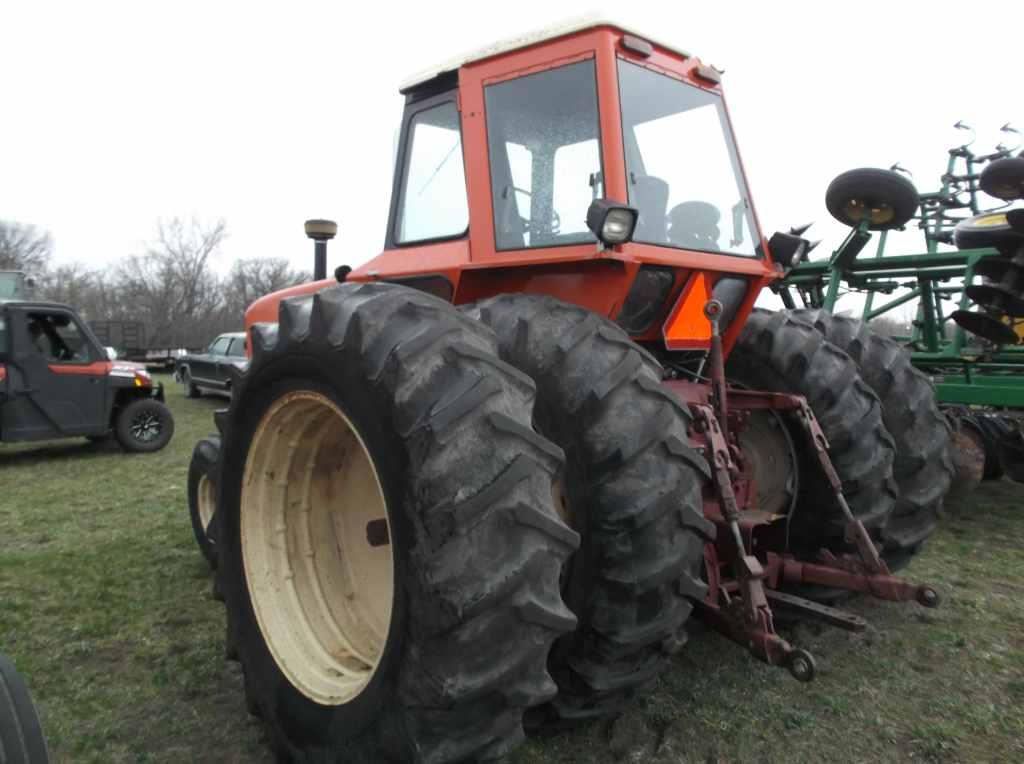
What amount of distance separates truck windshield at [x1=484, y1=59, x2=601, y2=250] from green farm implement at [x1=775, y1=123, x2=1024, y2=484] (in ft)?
11.8

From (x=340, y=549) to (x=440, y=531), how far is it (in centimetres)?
119

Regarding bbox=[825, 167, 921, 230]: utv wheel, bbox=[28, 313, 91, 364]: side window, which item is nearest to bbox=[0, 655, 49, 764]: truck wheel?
bbox=[825, 167, 921, 230]: utv wheel

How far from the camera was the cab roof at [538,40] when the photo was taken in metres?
2.83

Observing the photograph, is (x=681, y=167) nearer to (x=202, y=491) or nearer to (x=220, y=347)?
(x=202, y=491)

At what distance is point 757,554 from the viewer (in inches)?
136

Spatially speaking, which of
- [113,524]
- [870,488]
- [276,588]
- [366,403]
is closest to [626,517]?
[366,403]

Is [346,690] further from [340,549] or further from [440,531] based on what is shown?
[440,531]

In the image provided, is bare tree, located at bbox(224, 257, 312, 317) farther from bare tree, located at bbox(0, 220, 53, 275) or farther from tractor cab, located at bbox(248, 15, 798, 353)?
tractor cab, located at bbox(248, 15, 798, 353)

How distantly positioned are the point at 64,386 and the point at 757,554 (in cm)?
876

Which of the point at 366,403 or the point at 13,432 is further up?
the point at 366,403

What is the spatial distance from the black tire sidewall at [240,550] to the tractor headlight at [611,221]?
989 mm

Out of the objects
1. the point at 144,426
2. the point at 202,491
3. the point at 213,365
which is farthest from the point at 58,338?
the point at 213,365

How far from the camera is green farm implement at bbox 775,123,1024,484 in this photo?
5.82 meters

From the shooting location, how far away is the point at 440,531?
180 centimetres
